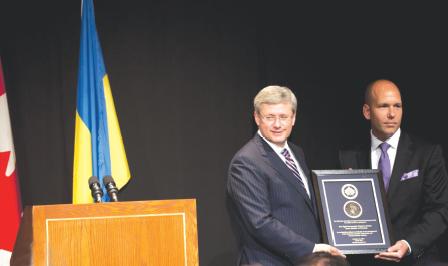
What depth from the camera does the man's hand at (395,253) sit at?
3160 mm

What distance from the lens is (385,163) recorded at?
351 centimetres

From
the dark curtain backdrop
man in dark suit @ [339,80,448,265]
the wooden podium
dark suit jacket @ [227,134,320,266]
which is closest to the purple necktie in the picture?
man in dark suit @ [339,80,448,265]

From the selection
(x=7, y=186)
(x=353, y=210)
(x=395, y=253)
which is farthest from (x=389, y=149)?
(x=7, y=186)

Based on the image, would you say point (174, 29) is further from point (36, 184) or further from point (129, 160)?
point (36, 184)

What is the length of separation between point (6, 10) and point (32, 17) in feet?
0.55

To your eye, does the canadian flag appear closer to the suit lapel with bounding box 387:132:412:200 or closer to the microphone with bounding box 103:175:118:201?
the microphone with bounding box 103:175:118:201

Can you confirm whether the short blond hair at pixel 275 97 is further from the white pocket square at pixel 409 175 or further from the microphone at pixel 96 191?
the microphone at pixel 96 191

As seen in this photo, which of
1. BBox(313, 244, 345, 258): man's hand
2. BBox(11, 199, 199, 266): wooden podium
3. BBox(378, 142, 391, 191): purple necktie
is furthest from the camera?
BBox(378, 142, 391, 191): purple necktie

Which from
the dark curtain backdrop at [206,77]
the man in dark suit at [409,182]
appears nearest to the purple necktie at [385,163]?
the man in dark suit at [409,182]

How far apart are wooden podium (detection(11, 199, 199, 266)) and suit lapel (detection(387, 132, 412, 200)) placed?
1.38m

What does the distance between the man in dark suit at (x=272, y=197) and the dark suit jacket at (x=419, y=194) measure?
1.56 ft

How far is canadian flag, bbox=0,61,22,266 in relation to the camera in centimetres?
389

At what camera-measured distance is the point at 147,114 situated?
14.9ft

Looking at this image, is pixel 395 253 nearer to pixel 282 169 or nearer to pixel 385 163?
pixel 385 163
